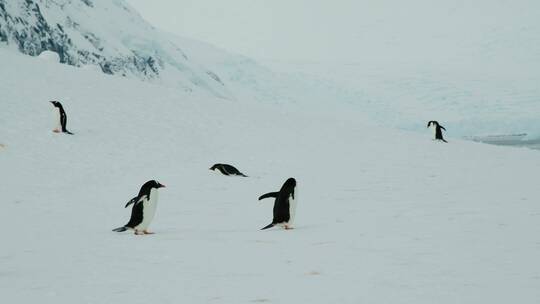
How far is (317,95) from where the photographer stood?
170 feet

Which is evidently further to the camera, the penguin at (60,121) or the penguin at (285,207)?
the penguin at (60,121)

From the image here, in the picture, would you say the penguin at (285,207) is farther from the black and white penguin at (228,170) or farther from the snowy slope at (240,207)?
the black and white penguin at (228,170)

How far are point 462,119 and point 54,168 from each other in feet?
119

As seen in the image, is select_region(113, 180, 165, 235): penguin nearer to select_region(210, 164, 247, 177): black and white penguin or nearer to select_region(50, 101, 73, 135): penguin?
select_region(210, 164, 247, 177): black and white penguin

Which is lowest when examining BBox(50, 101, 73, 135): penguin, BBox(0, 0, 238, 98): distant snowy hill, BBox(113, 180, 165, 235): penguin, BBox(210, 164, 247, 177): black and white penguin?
BBox(113, 180, 165, 235): penguin

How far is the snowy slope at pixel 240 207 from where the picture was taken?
4266mm

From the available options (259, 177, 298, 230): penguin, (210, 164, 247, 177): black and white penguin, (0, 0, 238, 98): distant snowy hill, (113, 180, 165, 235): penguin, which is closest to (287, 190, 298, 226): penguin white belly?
(259, 177, 298, 230): penguin

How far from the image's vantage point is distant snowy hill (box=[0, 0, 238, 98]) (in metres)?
46.8

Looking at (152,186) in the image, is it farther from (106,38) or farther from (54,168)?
(106,38)

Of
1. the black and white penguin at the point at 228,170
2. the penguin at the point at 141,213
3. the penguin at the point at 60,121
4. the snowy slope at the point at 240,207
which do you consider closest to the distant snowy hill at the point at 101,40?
the snowy slope at the point at 240,207

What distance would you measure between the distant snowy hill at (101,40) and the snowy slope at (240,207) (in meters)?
27.7

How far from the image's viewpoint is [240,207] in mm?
8875

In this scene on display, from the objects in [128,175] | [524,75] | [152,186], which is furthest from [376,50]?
[152,186]

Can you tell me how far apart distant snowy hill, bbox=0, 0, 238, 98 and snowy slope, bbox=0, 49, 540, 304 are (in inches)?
1092
